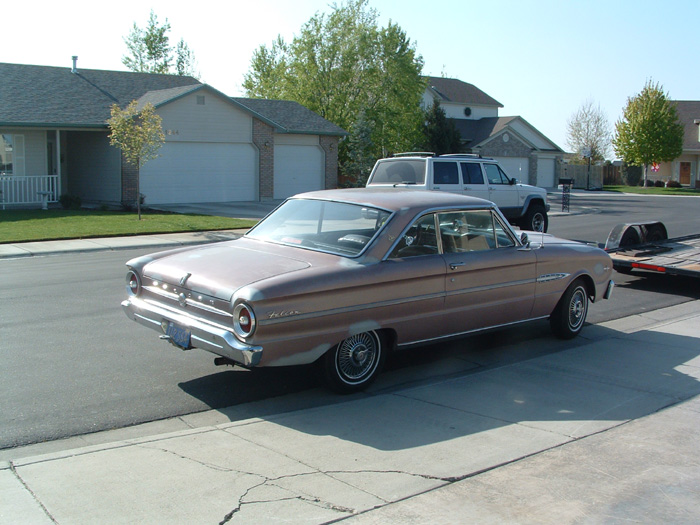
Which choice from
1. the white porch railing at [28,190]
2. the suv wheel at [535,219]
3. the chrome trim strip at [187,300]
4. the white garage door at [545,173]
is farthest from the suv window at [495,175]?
the white garage door at [545,173]

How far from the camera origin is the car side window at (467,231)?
275 inches

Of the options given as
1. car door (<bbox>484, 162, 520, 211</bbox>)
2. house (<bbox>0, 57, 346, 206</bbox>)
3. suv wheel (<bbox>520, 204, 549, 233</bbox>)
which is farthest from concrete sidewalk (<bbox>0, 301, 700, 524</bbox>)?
house (<bbox>0, 57, 346, 206</bbox>)

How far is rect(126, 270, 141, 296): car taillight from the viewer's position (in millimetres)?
6627

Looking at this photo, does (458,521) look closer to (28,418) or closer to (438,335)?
(438,335)

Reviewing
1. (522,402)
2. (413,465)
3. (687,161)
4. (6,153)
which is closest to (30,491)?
(413,465)

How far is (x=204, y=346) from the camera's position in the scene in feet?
18.8

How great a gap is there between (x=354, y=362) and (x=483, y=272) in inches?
68.7

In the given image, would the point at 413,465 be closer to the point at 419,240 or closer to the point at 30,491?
the point at 30,491

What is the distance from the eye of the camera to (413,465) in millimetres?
4797

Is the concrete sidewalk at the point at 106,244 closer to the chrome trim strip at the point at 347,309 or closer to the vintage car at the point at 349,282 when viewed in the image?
the vintage car at the point at 349,282

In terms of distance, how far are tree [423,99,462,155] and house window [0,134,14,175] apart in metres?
23.3

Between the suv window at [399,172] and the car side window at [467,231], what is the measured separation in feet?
30.8

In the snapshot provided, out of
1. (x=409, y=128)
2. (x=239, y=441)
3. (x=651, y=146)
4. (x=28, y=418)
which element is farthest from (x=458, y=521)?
(x=651, y=146)

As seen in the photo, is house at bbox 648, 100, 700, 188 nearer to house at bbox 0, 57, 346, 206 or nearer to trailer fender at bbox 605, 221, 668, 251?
house at bbox 0, 57, 346, 206
